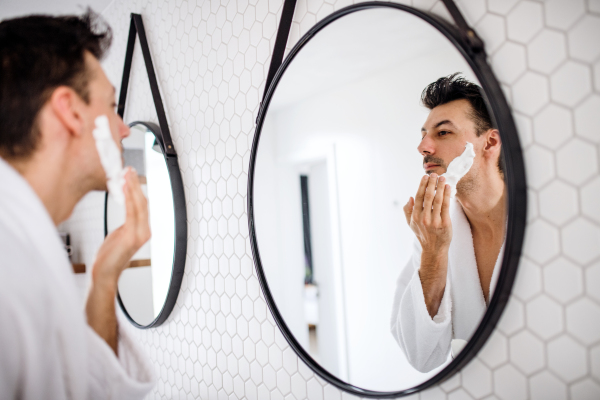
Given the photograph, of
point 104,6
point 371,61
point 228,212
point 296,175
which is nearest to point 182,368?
point 228,212

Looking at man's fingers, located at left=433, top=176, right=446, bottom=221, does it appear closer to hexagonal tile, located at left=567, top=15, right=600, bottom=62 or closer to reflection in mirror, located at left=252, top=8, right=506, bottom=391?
reflection in mirror, located at left=252, top=8, right=506, bottom=391

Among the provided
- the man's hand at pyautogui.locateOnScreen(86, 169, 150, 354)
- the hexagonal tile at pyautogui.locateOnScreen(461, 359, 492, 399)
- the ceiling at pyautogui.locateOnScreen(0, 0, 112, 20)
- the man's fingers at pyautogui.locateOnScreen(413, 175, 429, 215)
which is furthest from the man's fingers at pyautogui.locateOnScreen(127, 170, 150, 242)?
the ceiling at pyautogui.locateOnScreen(0, 0, 112, 20)

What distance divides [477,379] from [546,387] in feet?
0.29

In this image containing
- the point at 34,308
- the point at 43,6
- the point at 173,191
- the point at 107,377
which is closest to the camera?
the point at 34,308

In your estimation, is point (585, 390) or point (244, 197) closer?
point (585, 390)

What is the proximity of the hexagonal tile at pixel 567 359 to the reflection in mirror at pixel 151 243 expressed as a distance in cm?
92

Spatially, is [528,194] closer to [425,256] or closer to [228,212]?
[425,256]

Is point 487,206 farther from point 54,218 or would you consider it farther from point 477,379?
point 54,218

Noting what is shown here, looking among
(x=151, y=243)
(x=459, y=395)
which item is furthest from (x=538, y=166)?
(x=151, y=243)

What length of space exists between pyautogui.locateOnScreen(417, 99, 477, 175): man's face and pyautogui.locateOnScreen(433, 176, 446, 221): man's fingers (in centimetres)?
2

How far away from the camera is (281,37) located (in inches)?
32.7

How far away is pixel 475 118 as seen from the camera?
1.78ft

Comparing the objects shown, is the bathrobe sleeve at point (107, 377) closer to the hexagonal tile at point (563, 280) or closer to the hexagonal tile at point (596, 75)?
the hexagonal tile at point (563, 280)

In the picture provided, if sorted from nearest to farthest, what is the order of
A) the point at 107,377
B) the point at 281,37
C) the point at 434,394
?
the point at 107,377, the point at 434,394, the point at 281,37
